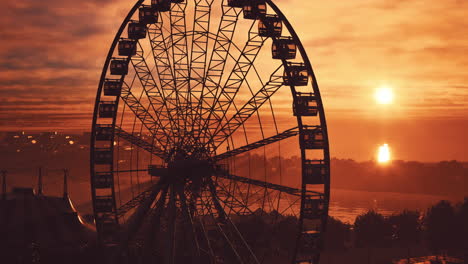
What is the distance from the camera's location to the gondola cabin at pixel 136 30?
3828cm

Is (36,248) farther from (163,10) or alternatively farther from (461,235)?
(461,235)

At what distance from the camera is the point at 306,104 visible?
98.4 feet

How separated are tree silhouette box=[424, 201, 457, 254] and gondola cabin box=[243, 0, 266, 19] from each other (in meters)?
50.9

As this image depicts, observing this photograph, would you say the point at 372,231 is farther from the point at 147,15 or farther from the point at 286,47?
the point at 286,47

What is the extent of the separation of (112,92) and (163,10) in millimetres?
7030

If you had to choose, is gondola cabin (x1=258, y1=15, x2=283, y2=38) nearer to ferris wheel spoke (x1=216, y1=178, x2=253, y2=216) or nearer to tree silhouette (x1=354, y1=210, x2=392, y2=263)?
ferris wheel spoke (x1=216, y1=178, x2=253, y2=216)

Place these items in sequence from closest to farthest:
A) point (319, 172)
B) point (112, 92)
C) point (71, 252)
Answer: point (319, 172), point (112, 92), point (71, 252)

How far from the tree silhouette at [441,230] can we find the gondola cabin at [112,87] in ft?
169

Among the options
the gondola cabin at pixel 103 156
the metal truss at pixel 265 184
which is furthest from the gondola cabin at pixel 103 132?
the metal truss at pixel 265 184

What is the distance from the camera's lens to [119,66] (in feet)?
124

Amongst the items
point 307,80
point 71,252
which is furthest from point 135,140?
point 71,252

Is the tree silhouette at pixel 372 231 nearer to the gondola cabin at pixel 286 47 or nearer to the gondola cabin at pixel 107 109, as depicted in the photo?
the gondola cabin at pixel 107 109

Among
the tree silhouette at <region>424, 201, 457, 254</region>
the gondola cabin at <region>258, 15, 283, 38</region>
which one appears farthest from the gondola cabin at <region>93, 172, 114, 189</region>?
the tree silhouette at <region>424, 201, 457, 254</region>

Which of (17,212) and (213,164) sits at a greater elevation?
(213,164)
